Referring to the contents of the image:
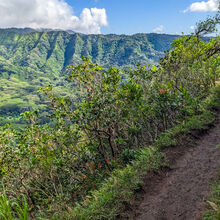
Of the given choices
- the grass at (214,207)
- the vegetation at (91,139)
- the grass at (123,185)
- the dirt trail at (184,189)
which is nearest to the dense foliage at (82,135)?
the vegetation at (91,139)

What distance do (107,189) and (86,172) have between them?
16.3ft

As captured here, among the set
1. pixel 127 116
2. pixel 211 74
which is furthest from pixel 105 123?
pixel 211 74

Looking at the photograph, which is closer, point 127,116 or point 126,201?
point 126,201

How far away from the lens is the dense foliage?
31.8ft

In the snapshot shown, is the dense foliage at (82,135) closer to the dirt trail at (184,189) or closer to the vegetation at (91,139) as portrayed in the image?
the vegetation at (91,139)

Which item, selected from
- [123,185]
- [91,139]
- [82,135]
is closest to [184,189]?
[123,185]

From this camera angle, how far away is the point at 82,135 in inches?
479

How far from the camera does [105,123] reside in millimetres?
9758

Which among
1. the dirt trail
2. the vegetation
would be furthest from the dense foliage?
the dirt trail

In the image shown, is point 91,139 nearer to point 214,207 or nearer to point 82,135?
point 82,135

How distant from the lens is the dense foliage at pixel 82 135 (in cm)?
970

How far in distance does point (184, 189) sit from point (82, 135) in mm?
7351

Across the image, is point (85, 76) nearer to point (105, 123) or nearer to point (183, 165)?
point (105, 123)

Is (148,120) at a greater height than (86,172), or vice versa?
(148,120)
